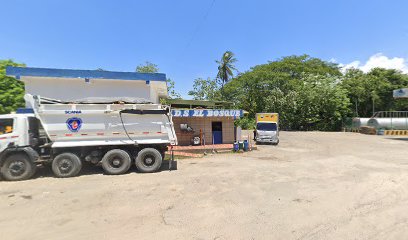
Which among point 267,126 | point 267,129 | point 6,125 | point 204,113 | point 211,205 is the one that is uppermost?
point 204,113

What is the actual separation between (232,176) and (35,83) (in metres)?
12.5

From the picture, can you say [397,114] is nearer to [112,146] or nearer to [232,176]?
[232,176]

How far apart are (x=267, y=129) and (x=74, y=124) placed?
1565 cm

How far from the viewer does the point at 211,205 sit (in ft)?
20.1

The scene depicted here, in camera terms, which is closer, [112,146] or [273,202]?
[273,202]

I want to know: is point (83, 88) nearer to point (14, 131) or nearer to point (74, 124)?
point (74, 124)

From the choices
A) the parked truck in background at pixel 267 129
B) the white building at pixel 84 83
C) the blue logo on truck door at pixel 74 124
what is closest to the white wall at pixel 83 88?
the white building at pixel 84 83

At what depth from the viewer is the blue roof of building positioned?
12414 mm

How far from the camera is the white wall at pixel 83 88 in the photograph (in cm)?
1312

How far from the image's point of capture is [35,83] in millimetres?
13062

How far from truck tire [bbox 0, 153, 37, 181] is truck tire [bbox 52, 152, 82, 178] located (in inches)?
34.4

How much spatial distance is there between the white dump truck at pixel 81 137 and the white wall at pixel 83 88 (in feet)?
13.4

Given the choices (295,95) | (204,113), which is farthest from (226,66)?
(204,113)

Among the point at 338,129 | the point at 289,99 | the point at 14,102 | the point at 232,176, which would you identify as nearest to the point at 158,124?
the point at 232,176
